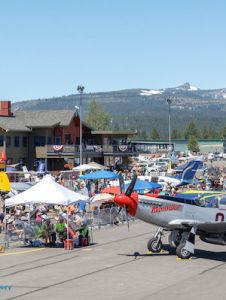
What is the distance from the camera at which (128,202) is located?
2073 cm

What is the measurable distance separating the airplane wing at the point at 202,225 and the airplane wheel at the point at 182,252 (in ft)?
2.20

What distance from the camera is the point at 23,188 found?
120ft

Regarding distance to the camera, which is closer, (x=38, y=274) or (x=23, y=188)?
(x=38, y=274)

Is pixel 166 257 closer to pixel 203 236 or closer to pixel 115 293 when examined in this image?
pixel 203 236

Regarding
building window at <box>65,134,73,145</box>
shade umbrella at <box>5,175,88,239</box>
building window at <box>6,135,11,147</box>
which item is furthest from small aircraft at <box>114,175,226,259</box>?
building window at <box>65,134,73,145</box>

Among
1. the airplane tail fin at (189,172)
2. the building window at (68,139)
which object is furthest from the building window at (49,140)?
the airplane tail fin at (189,172)

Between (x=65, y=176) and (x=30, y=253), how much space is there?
3102cm

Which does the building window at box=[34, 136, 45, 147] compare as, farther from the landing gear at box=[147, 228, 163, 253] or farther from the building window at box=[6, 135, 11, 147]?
the landing gear at box=[147, 228, 163, 253]

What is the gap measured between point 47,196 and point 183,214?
5015 mm

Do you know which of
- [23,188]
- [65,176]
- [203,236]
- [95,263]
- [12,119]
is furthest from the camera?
[12,119]

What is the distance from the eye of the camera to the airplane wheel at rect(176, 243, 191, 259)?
2075 centimetres

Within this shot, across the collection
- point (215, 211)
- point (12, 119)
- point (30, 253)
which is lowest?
point (30, 253)

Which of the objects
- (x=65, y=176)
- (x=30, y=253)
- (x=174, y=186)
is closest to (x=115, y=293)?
(x=30, y=253)

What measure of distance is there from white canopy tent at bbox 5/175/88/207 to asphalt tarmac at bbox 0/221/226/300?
5.43ft
